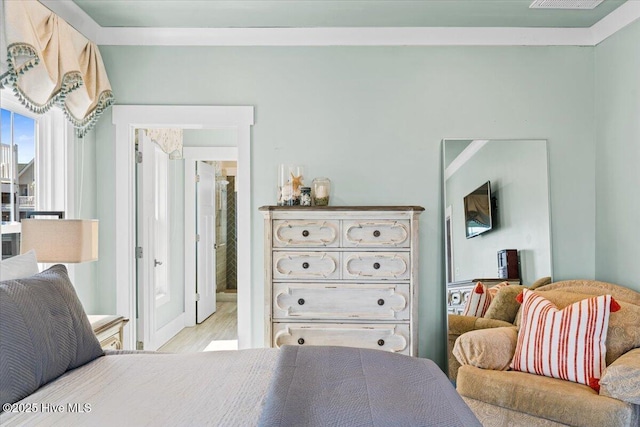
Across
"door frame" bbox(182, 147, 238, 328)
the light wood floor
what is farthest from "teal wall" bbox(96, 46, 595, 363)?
"door frame" bbox(182, 147, 238, 328)

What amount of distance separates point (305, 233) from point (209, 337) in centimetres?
253

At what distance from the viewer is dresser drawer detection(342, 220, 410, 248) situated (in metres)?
3.10

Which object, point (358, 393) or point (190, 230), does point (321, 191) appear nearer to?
point (358, 393)

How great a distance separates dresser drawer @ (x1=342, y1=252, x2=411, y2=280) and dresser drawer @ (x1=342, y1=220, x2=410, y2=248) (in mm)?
57

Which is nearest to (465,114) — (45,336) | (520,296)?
(520,296)

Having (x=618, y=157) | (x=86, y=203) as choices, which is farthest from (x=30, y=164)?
(x=618, y=157)

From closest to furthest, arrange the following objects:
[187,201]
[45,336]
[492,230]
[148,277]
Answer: [45,336]
[492,230]
[148,277]
[187,201]

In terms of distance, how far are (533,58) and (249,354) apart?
2905 mm

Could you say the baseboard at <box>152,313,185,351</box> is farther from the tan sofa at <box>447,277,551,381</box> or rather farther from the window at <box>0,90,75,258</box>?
the tan sofa at <box>447,277,551,381</box>

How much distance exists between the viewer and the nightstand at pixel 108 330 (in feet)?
8.35

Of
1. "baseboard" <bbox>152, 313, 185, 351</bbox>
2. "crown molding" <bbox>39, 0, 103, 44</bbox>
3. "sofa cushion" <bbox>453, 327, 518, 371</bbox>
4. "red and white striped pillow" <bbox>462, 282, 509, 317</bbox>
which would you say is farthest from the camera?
"baseboard" <bbox>152, 313, 185, 351</bbox>

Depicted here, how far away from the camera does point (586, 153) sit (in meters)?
3.49

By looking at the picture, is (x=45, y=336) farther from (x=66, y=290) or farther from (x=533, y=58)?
(x=533, y=58)

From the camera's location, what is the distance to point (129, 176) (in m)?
3.51
